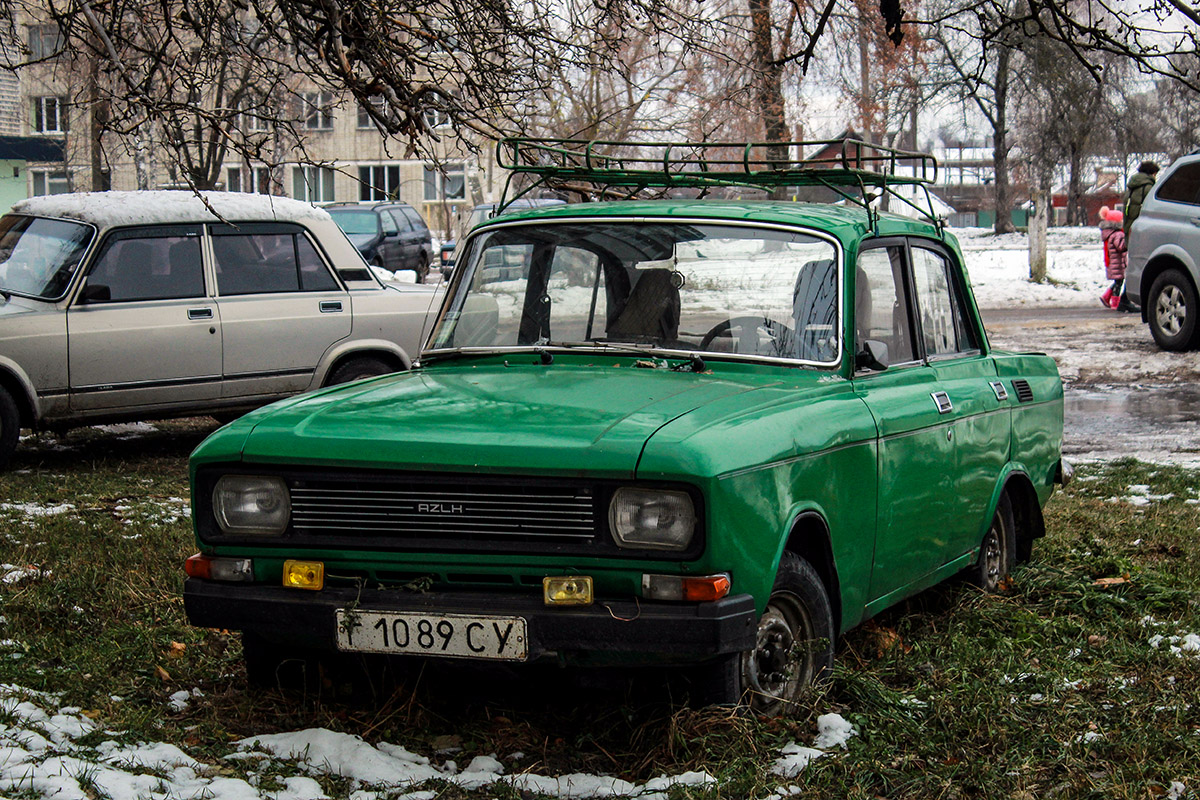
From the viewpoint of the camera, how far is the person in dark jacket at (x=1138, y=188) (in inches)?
707

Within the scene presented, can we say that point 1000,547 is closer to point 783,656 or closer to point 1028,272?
point 783,656

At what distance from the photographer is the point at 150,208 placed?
9.69 m

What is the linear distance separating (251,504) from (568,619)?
104 centimetres

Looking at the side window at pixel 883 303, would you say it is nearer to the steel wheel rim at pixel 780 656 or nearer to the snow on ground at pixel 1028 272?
the steel wheel rim at pixel 780 656

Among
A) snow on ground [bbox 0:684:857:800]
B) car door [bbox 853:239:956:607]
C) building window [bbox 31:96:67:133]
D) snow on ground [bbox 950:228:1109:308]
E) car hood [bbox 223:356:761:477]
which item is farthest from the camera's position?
snow on ground [bbox 950:228:1109:308]

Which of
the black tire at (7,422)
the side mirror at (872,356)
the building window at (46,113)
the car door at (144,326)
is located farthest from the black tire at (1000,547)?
the black tire at (7,422)

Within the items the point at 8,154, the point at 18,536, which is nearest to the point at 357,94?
the point at 18,536

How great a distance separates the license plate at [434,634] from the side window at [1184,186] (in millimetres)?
12955

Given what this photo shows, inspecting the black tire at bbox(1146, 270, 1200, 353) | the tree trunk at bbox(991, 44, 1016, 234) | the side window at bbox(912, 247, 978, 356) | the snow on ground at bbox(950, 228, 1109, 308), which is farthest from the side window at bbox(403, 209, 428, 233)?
the tree trunk at bbox(991, 44, 1016, 234)

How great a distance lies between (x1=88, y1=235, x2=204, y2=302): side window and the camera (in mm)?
9453

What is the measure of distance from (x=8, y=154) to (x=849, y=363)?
4074 cm

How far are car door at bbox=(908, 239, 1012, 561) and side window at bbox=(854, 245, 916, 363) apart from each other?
0.13 m

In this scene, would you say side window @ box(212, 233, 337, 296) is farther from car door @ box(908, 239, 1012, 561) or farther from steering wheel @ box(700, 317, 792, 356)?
steering wheel @ box(700, 317, 792, 356)

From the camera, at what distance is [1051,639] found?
17.1ft
